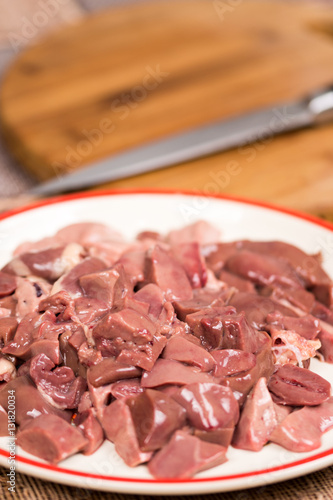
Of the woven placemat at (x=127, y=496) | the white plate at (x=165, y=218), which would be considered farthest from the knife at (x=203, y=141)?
the woven placemat at (x=127, y=496)

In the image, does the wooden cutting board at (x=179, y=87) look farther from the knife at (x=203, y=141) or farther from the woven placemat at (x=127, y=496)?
the woven placemat at (x=127, y=496)

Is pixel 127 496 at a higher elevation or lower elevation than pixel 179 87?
higher

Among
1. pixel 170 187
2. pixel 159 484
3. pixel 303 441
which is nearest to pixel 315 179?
pixel 170 187

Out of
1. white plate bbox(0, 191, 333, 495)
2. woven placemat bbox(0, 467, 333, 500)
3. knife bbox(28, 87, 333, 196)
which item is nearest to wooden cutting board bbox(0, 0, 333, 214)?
knife bbox(28, 87, 333, 196)

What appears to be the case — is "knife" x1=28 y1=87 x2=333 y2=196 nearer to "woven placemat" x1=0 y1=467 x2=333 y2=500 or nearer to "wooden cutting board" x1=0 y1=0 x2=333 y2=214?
"wooden cutting board" x1=0 y1=0 x2=333 y2=214

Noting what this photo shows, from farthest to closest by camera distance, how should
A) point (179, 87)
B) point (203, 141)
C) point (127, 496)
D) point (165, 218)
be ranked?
point (179, 87)
point (203, 141)
point (165, 218)
point (127, 496)

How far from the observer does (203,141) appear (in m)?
3.78

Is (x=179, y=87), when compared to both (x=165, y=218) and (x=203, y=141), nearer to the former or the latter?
(x=203, y=141)

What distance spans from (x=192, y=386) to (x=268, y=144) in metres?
2.36

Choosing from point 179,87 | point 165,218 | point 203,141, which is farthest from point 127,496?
point 179,87

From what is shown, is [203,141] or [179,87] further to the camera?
[179,87]

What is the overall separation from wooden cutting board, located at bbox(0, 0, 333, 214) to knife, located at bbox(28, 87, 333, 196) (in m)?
0.07

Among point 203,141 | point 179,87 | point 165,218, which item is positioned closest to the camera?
point 165,218

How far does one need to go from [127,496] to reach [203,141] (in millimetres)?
2318
